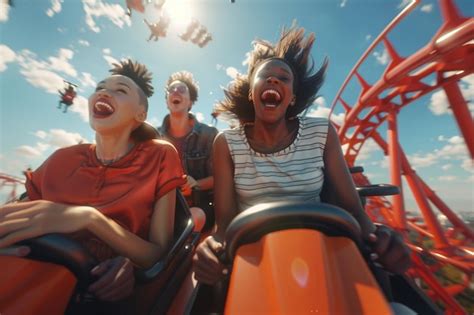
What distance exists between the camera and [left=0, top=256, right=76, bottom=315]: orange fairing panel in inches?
17.7

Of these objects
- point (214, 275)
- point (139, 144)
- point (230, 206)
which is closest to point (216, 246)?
point (214, 275)

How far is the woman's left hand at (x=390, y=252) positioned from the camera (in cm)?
49

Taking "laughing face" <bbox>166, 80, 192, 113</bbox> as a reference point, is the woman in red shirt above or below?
below

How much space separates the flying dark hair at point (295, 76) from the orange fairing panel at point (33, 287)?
0.87 m

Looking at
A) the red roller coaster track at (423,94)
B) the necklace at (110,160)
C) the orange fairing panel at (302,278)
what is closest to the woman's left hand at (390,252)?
the orange fairing panel at (302,278)

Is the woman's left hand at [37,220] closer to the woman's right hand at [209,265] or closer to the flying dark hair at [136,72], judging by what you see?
the woman's right hand at [209,265]

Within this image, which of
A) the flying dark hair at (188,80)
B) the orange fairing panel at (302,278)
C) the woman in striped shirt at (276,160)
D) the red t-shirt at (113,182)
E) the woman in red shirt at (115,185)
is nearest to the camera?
the orange fairing panel at (302,278)

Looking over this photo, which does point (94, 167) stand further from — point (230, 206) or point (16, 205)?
point (230, 206)

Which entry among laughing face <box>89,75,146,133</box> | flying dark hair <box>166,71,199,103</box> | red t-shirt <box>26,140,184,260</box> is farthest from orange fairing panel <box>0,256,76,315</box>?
flying dark hair <box>166,71,199,103</box>

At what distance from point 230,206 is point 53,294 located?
53 centimetres

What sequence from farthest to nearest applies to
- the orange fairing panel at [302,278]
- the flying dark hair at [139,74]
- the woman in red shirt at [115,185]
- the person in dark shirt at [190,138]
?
the person in dark shirt at [190,138]
the flying dark hair at [139,74]
the woman in red shirt at [115,185]
the orange fairing panel at [302,278]

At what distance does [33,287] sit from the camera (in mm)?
478

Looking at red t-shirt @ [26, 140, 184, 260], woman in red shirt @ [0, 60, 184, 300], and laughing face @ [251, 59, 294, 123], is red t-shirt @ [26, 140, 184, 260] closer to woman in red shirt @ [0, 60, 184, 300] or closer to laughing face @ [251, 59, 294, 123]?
woman in red shirt @ [0, 60, 184, 300]

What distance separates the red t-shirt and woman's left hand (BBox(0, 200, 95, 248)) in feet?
0.46
